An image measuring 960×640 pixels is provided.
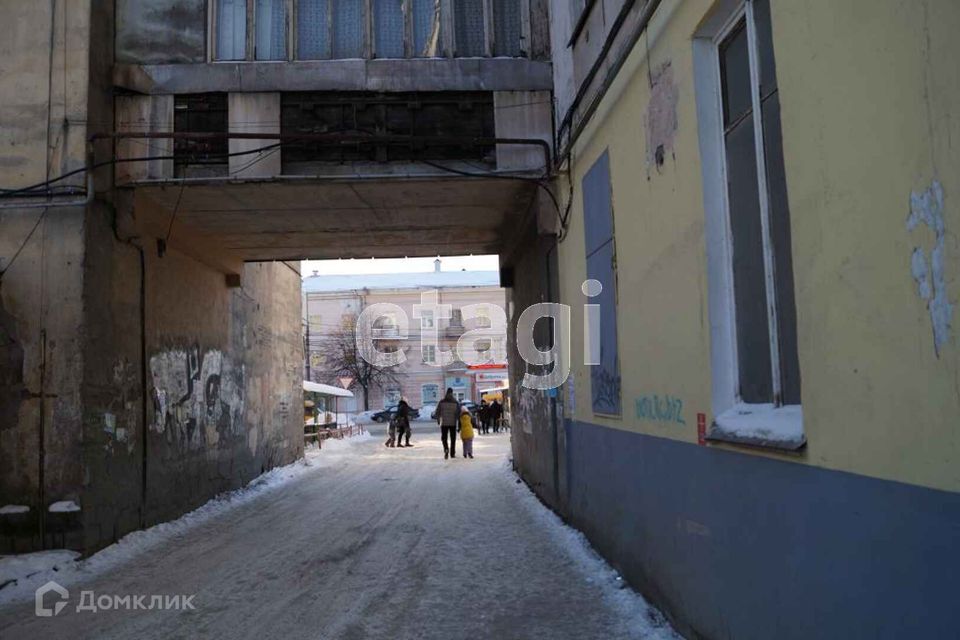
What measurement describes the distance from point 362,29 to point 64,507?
6382 millimetres

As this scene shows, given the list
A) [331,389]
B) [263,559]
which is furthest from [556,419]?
[331,389]

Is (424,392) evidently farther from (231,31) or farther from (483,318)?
(231,31)

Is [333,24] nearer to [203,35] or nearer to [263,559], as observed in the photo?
[203,35]

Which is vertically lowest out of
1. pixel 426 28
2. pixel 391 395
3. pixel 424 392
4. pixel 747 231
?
pixel 391 395

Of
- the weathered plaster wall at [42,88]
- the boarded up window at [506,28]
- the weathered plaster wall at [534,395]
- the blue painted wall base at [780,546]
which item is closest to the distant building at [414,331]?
the weathered plaster wall at [534,395]

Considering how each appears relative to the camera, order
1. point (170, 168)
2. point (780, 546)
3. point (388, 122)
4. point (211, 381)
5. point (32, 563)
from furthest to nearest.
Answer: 1. point (211, 381)
2. point (388, 122)
3. point (170, 168)
4. point (32, 563)
5. point (780, 546)

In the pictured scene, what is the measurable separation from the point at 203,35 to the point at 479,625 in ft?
24.8

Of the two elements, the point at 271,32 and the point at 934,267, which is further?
the point at 271,32

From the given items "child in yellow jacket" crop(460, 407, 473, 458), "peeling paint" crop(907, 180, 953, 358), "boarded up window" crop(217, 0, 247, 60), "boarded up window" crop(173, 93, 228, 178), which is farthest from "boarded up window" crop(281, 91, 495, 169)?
"child in yellow jacket" crop(460, 407, 473, 458)

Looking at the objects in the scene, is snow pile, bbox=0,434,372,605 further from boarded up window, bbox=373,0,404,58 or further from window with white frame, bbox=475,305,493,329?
window with white frame, bbox=475,305,493,329

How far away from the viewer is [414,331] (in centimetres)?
4931

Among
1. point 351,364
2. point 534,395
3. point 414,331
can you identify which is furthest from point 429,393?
point 534,395

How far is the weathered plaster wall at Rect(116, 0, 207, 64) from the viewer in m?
9.21

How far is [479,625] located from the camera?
5.55m
